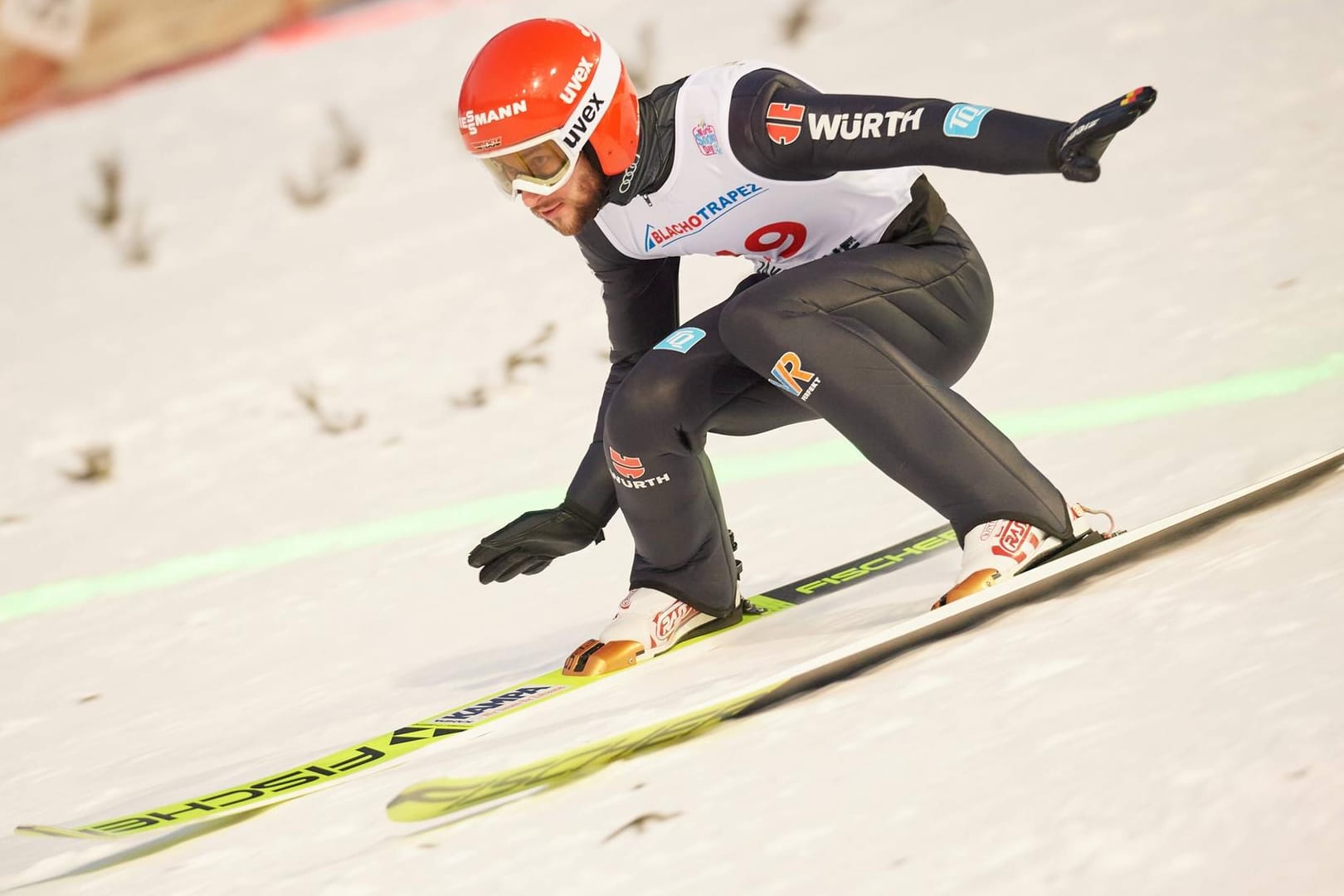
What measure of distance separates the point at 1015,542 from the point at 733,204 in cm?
84

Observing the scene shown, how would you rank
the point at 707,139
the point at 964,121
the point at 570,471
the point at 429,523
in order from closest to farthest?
1. the point at 964,121
2. the point at 707,139
3. the point at 429,523
4. the point at 570,471

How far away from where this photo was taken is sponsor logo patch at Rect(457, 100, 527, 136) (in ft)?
8.95

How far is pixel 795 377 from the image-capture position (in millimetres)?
2686

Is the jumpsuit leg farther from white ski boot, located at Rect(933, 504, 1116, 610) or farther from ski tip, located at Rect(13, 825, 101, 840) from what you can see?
ski tip, located at Rect(13, 825, 101, 840)

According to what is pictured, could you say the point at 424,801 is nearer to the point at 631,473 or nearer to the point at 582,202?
the point at 631,473

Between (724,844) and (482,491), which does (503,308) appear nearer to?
(482,491)

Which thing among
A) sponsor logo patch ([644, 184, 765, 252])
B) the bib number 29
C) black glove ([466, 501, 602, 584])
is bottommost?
black glove ([466, 501, 602, 584])

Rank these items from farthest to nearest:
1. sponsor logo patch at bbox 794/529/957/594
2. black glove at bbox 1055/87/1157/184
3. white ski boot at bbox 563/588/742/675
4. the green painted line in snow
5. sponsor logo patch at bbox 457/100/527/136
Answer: the green painted line in snow → sponsor logo patch at bbox 794/529/957/594 → white ski boot at bbox 563/588/742/675 → sponsor logo patch at bbox 457/100/527/136 → black glove at bbox 1055/87/1157/184

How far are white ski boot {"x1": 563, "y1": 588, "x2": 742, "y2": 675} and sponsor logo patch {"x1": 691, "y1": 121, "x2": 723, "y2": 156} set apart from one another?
932mm

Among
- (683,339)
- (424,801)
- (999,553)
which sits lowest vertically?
(424,801)

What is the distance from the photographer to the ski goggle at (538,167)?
2779mm

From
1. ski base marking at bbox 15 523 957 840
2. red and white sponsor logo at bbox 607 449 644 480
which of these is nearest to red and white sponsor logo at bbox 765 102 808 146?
red and white sponsor logo at bbox 607 449 644 480

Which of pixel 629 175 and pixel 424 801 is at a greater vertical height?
pixel 629 175

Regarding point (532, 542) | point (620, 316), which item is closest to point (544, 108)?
point (620, 316)
